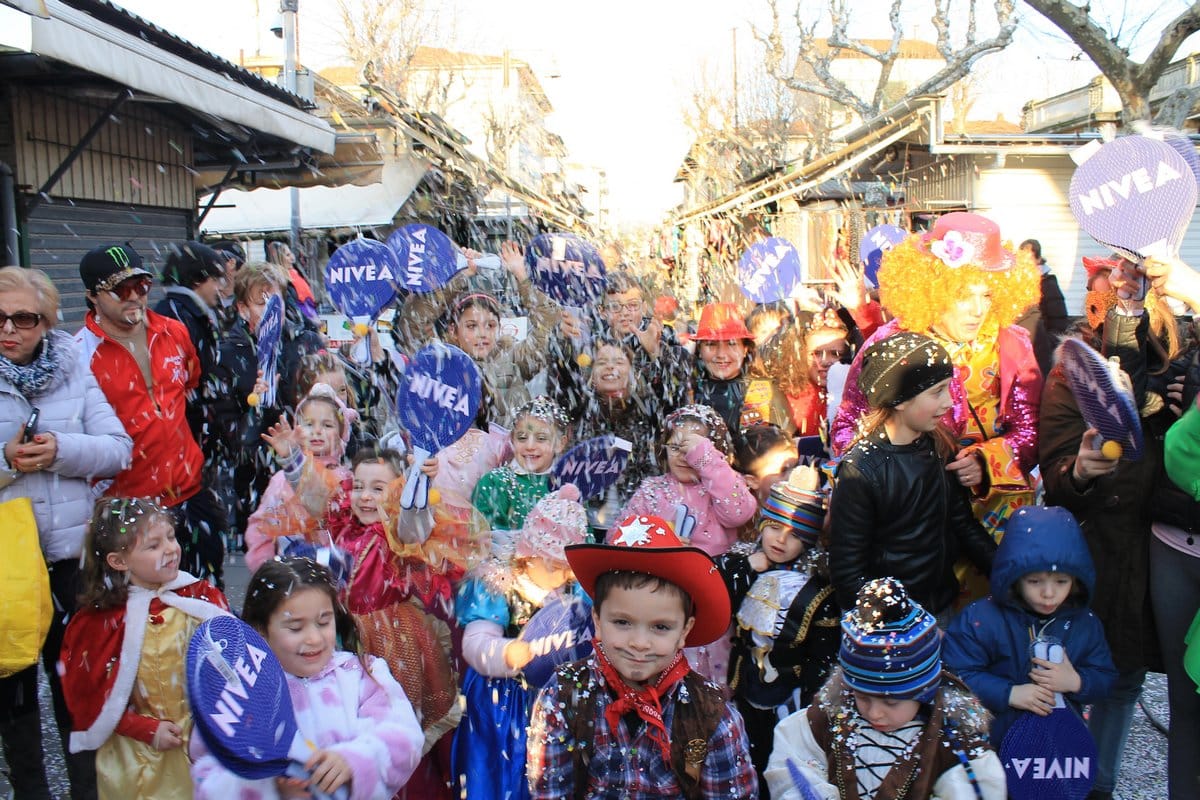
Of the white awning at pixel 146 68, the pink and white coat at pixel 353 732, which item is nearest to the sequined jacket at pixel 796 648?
the pink and white coat at pixel 353 732

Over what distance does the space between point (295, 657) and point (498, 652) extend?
2.00 ft

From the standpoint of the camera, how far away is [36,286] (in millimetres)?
3070

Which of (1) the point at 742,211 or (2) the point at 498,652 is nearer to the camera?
(2) the point at 498,652

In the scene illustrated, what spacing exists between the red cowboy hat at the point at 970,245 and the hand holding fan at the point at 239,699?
2820 millimetres

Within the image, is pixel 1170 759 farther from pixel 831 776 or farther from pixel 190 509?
pixel 190 509

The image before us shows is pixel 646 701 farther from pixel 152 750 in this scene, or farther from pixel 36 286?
pixel 36 286

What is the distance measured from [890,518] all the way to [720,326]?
214 centimetres

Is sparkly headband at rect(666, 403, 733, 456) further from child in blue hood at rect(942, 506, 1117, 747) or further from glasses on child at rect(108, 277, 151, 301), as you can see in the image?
glasses on child at rect(108, 277, 151, 301)

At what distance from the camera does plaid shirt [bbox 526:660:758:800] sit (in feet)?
7.13

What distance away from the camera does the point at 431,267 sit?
627 centimetres

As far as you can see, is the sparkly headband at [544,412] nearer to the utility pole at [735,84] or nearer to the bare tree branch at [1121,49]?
the bare tree branch at [1121,49]

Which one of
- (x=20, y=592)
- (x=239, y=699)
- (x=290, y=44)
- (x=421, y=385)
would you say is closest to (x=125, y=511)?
(x=20, y=592)

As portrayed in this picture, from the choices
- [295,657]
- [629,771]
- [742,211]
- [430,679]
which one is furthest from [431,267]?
[742,211]

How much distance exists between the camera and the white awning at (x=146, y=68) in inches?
177
